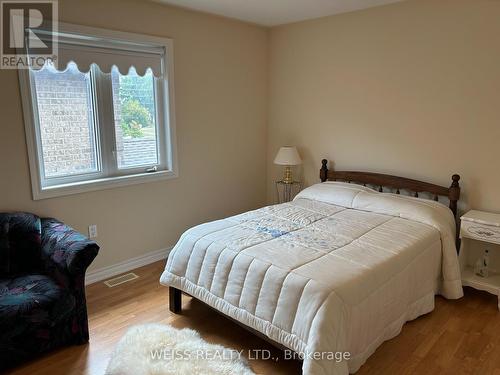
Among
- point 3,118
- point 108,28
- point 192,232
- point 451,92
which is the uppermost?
point 108,28

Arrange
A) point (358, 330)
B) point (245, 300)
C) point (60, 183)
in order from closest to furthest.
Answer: point (358, 330)
point (245, 300)
point (60, 183)

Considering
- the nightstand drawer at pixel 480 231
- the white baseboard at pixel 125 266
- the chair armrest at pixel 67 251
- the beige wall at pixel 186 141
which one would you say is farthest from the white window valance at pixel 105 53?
the nightstand drawer at pixel 480 231

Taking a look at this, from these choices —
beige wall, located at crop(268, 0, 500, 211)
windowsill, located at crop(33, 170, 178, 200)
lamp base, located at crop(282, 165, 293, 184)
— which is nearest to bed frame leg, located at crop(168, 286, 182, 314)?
windowsill, located at crop(33, 170, 178, 200)

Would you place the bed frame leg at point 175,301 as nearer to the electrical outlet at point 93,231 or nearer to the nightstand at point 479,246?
the electrical outlet at point 93,231

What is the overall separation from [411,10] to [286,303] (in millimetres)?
2810

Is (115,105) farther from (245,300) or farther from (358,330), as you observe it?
(358,330)

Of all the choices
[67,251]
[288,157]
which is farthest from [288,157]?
[67,251]

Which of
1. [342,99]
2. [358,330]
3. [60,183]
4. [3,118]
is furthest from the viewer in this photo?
[342,99]

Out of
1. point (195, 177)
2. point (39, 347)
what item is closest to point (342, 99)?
point (195, 177)

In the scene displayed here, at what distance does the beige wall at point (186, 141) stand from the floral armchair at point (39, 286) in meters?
0.33

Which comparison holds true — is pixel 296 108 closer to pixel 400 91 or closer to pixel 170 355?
pixel 400 91

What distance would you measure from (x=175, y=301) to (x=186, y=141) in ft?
5.46

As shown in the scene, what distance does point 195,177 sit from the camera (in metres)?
3.88

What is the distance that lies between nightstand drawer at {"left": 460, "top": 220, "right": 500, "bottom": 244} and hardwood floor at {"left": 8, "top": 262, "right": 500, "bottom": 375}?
0.53m
